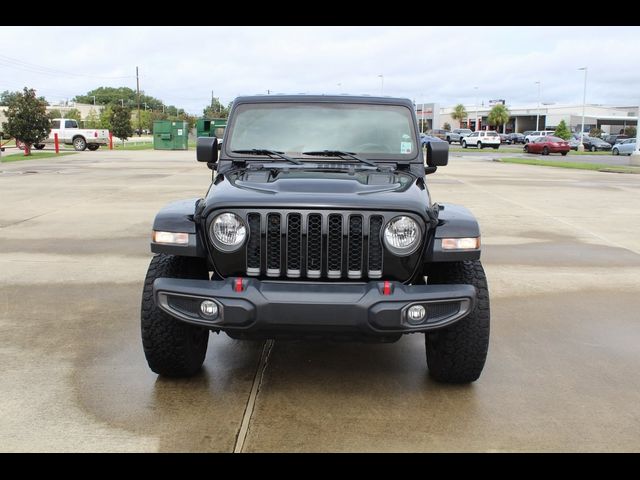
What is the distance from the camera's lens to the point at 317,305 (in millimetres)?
3475

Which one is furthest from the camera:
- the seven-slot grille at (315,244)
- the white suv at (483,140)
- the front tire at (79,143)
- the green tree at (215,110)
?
the green tree at (215,110)

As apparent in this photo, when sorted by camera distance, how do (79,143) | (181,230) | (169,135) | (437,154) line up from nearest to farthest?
(181,230) → (437,154) → (79,143) → (169,135)

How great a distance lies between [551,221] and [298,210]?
8.62m

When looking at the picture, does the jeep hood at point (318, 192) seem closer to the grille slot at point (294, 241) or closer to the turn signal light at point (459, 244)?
the grille slot at point (294, 241)

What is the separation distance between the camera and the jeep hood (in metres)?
3.70

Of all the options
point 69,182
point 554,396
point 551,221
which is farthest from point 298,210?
point 69,182

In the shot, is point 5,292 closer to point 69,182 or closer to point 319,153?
point 319,153

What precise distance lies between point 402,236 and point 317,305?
0.65m

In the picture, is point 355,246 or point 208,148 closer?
point 355,246

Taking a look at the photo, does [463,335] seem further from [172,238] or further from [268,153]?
[268,153]

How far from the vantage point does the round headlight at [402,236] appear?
372 centimetres

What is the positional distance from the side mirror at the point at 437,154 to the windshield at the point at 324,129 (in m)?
0.24

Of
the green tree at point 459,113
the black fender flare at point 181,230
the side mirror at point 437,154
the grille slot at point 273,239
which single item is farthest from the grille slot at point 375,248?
the green tree at point 459,113

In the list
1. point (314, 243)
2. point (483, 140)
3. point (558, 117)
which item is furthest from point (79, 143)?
point (558, 117)
